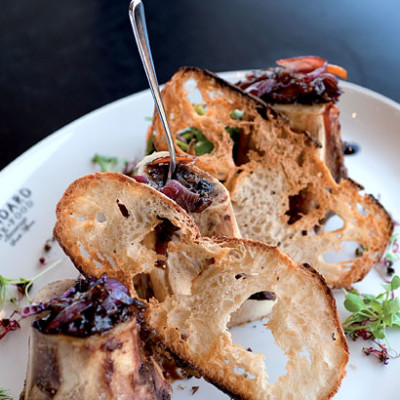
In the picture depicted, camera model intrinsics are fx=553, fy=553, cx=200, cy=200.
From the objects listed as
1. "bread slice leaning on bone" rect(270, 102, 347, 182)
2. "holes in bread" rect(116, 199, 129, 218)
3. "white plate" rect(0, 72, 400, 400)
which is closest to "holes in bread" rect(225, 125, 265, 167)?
"bread slice leaning on bone" rect(270, 102, 347, 182)

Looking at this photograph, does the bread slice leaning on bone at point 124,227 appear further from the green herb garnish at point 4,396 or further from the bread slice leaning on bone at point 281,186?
the green herb garnish at point 4,396

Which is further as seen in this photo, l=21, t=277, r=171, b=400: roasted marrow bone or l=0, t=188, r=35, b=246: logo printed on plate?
l=0, t=188, r=35, b=246: logo printed on plate

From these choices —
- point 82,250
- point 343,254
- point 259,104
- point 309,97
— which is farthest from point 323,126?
point 82,250

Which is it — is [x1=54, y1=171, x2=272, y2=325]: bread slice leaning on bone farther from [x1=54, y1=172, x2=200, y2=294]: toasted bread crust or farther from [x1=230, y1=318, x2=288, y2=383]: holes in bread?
[x1=230, y1=318, x2=288, y2=383]: holes in bread

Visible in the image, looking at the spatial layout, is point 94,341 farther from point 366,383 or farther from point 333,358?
point 366,383

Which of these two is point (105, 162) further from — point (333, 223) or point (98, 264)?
point (333, 223)

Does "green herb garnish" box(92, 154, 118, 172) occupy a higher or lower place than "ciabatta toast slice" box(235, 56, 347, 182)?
lower
